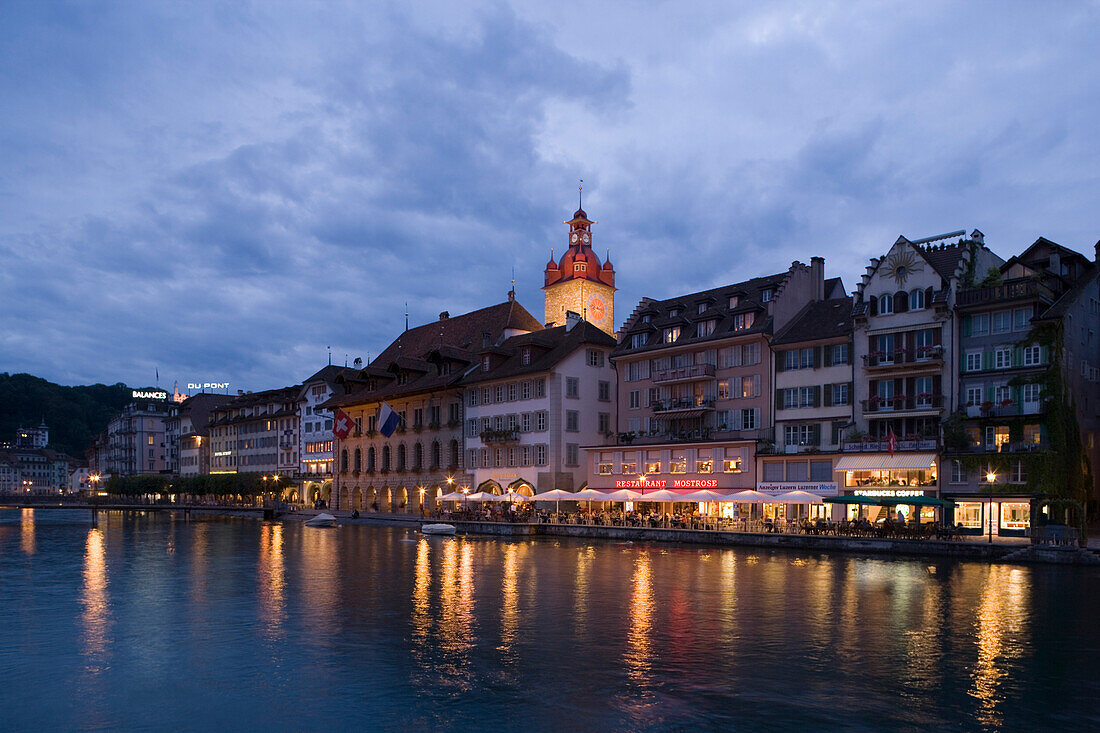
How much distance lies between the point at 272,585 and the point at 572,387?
42.6 m

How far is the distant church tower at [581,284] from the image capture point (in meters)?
121

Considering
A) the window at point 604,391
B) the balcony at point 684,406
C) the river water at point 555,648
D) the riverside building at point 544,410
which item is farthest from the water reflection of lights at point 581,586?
the window at point 604,391

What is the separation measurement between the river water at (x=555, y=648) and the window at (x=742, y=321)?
26488 millimetres

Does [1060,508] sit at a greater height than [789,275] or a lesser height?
lesser

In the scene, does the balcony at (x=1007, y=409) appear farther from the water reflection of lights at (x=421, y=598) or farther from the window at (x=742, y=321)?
the water reflection of lights at (x=421, y=598)

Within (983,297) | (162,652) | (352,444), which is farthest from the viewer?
(352,444)

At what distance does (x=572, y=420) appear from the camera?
77.0 m

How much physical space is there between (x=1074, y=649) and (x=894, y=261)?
38.9 m

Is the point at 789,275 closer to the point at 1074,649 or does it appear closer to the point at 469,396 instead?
the point at 469,396

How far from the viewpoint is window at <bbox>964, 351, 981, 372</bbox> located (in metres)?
55.0

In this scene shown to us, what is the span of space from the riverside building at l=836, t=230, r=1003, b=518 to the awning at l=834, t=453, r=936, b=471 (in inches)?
2.3

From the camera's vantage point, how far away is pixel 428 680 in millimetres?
20531

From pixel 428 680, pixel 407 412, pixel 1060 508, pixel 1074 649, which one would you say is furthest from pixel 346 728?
pixel 407 412

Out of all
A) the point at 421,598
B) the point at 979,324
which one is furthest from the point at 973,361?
the point at 421,598
